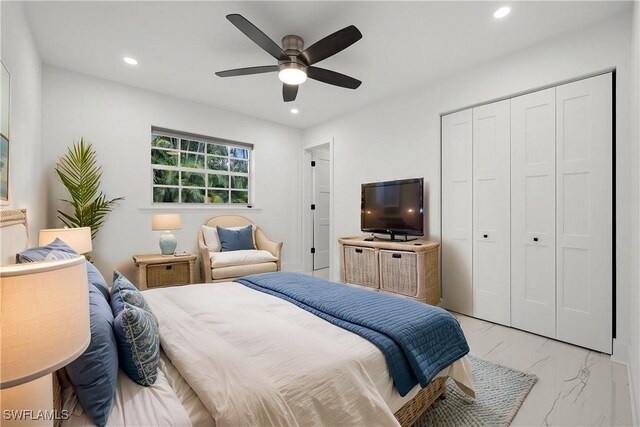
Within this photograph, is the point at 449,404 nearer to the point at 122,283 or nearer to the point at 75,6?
the point at 122,283

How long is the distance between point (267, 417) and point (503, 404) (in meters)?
1.60

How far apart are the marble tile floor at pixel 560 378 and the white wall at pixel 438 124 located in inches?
15.3

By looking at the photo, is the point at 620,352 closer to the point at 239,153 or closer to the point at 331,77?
the point at 331,77

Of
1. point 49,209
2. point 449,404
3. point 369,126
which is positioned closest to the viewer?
point 449,404

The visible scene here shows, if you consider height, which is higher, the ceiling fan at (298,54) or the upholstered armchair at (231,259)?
the ceiling fan at (298,54)

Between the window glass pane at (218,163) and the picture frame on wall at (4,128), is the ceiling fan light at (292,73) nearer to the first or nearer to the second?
the picture frame on wall at (4,128)

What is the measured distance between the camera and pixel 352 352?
1.28m

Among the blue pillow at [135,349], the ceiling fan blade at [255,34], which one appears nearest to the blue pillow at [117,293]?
the blue pillow at [135,349]

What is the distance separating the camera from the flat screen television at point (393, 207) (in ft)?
11.7

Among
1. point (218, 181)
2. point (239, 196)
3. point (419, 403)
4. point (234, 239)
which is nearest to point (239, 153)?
point (218, 181)

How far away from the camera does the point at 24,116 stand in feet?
7.70

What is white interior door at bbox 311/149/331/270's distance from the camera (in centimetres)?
566

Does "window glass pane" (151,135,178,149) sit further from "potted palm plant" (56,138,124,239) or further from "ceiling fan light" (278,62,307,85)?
"ceiling fan light" (278,62,307,85)

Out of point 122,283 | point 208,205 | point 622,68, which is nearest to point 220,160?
point 208,205
